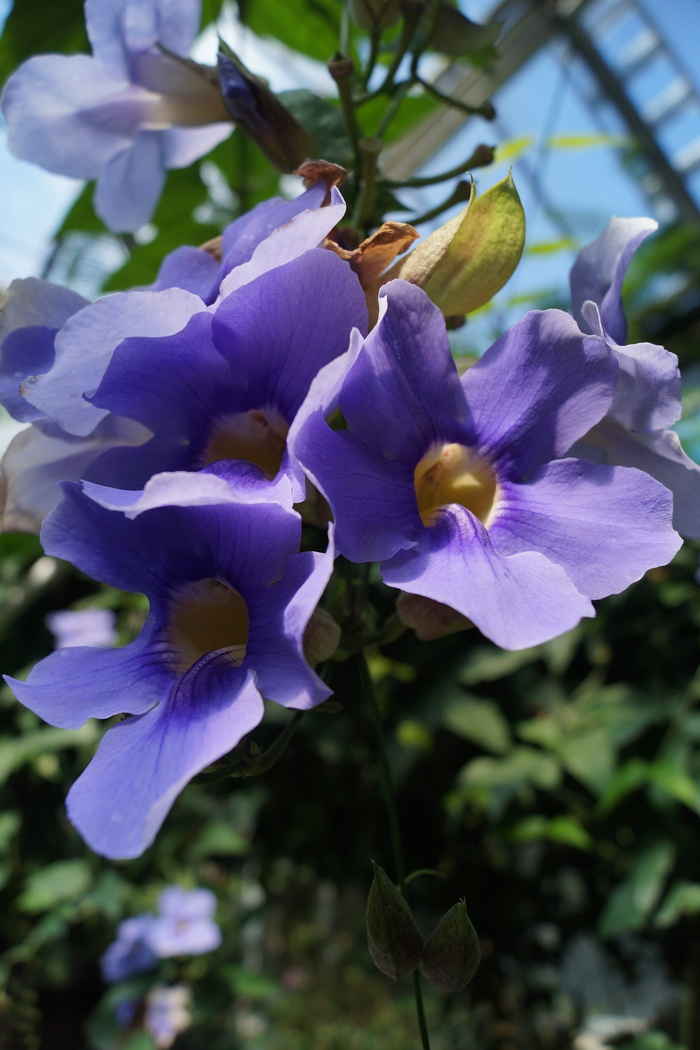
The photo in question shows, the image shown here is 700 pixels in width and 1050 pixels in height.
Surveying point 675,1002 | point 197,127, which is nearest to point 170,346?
point 197,127

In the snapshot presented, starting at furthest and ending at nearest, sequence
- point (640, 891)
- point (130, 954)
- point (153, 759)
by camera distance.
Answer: point (130, 954)
point (640, 891)
point (153, 759)

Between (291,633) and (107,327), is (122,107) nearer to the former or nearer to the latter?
(107,327)

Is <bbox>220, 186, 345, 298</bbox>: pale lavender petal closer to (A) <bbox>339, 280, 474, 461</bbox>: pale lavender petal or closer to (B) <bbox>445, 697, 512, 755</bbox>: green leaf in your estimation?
(A) <bbox>339, 280, 474, 461</bbox>: pale lavender petal

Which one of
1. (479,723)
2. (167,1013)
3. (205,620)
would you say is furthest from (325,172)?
(167,1013)

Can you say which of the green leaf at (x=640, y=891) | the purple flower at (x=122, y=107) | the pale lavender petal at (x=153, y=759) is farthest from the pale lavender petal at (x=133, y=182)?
the green leaf at (x=640, y=891)

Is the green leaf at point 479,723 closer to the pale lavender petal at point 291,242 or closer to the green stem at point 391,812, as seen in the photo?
the green stem at point 391,812

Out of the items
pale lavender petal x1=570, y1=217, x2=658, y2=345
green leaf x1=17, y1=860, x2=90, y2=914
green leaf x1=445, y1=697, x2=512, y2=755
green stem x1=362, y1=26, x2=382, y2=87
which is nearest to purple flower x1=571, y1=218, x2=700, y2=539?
pale lavender petal x1=570, y1=217, x2=658, y2=345
